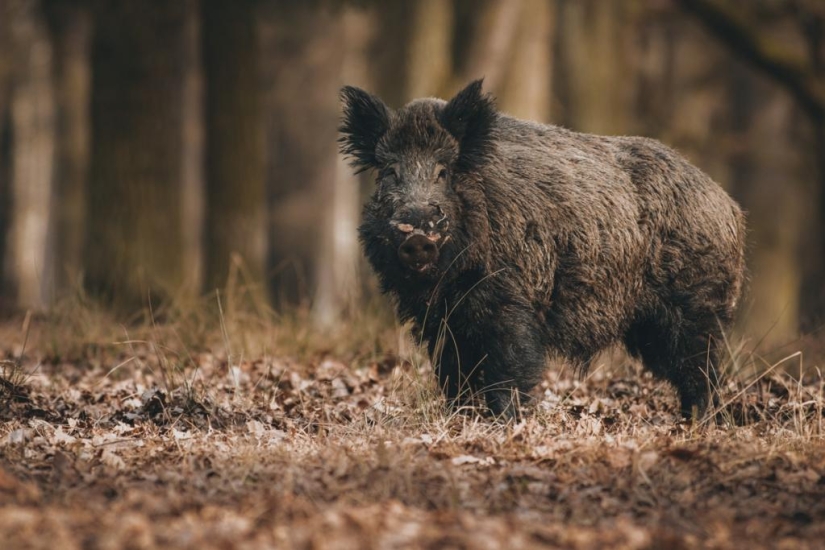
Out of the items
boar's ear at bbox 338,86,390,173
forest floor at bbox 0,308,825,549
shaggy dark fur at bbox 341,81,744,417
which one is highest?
boar's ear at bbox 338,86,390,173

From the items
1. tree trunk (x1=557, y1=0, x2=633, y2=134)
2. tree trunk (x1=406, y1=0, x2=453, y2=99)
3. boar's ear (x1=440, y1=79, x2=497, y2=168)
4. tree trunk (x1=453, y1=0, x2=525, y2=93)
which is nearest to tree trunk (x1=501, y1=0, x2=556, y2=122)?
tree trunk (x1=453, y1=0, x2=525, y2=93)

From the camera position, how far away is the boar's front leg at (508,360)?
695 cm

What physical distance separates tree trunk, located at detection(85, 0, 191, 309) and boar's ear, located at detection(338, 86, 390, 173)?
4914mm

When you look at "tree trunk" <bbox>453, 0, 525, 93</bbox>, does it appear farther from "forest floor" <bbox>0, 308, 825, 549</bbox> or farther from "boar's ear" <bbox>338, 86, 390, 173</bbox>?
"boar's ear" <bbox>338, 86, 390, 173</bbox>

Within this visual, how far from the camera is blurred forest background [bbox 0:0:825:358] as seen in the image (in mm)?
11828

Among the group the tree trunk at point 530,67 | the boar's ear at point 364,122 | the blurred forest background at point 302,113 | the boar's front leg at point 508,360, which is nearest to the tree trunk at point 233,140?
the blurred forest background at point 302,113

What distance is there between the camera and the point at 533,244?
7195 mm

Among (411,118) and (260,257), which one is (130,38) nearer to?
(260,257)

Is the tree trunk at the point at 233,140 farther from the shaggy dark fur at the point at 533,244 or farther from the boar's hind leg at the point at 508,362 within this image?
the boar's hind leg at the point at 508,362

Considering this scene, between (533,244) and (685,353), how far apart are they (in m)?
1.44

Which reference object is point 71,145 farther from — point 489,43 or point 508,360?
point 508,360

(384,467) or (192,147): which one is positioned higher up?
(192,147)

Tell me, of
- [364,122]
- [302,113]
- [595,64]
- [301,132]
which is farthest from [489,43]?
[364,122]

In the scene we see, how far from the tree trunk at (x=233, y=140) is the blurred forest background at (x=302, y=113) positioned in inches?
1.0
